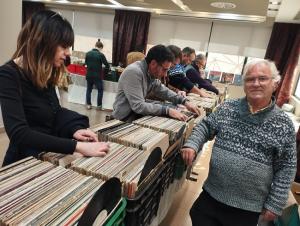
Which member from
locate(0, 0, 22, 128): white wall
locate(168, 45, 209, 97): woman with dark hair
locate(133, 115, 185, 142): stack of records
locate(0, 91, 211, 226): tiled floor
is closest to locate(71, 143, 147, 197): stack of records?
locate(133, 115, 185, 142): stack of records

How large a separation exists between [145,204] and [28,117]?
0.59m

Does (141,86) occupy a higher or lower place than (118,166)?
higher

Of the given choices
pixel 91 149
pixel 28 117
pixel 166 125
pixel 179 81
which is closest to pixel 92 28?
pixel 179 81

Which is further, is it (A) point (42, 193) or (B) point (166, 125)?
(B) point (166, 125)

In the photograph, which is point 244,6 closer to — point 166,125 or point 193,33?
point 193,33

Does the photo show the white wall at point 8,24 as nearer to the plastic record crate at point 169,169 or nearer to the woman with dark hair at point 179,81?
the woman with dark hair at point 179,81

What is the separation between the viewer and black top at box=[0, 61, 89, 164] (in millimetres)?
952

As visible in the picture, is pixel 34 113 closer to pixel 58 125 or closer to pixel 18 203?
pixel 58 125

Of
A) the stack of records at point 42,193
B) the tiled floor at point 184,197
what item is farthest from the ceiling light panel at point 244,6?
the stack of records at point 42,193

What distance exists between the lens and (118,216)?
0.82 metres

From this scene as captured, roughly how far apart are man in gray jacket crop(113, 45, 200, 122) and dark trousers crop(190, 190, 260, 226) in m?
0.59

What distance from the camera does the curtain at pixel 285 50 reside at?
655 cm

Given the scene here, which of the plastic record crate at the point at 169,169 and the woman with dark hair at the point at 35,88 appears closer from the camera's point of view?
the woman with dark hair at the point at 35,88

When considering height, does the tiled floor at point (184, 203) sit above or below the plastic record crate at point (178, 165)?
below
